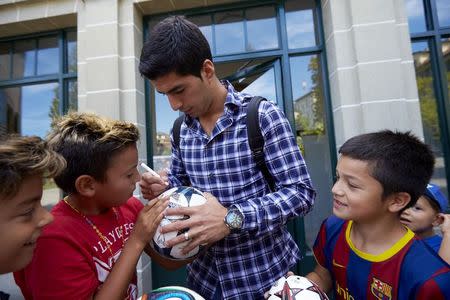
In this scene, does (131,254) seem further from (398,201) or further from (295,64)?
(295,64)

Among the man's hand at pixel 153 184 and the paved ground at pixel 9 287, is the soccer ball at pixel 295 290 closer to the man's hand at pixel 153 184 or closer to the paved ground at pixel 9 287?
the man's hand at pixel 153 184

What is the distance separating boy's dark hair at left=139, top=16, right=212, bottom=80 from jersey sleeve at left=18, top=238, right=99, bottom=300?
30.3 inches

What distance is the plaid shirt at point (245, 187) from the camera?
1342 mm

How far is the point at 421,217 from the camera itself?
1.90 metres

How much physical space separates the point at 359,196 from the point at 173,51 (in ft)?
3.27

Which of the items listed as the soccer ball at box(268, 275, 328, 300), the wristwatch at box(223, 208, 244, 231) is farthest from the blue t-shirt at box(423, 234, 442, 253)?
the wristwatch at box(223, 208, 244, 231)

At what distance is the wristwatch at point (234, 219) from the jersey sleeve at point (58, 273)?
0.54 meters

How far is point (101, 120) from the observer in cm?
141

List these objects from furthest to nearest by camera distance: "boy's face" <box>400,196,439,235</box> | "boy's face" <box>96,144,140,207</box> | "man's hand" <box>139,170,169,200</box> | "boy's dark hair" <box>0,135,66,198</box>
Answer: "boy's face" <box>400,196,439,235</box>
"man's hand" <box>139,170,169,200</box>
"boy's face" <box>96,144,140,207</box>
"boy's dark hair" <box>0,135,66,198</box>

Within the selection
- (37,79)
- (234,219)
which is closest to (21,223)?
(234,219)

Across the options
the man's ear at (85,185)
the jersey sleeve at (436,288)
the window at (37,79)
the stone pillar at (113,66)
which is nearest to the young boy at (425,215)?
the jersey sleeve at (436,288)

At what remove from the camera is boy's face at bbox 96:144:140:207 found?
132 cm

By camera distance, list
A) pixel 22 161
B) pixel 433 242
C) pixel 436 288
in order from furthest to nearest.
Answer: pixel 433 242 → pixel 436 288 → pixel 22 161

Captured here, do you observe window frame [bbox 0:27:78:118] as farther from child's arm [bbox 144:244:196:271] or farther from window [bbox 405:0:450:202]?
window [bbox 405:0:450:202]
